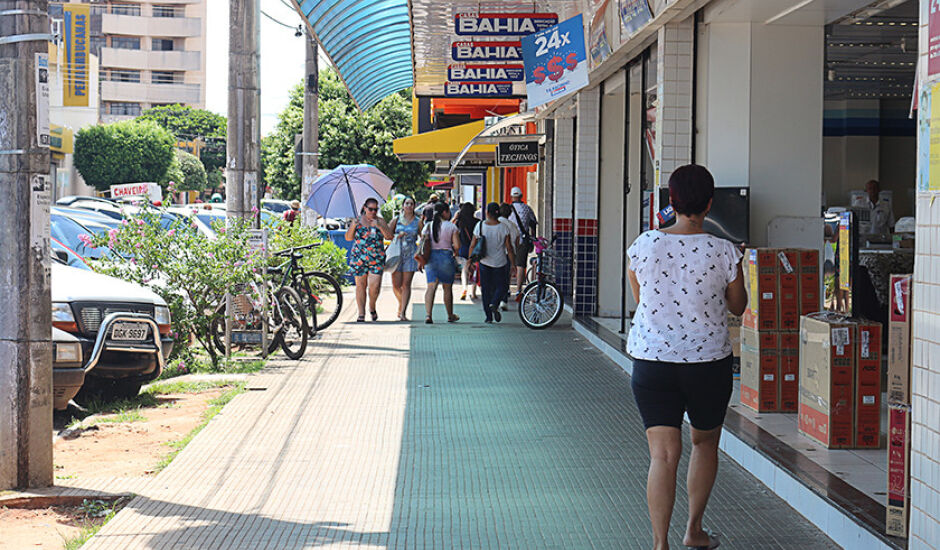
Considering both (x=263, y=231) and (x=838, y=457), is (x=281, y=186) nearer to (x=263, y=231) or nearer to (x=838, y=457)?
(x=263, y=231)

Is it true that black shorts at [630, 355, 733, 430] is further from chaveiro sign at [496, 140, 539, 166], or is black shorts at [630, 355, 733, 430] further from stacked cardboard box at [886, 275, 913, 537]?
chaveiro sign at [496, 140, 539, 166]

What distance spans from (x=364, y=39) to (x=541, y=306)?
4916 mm

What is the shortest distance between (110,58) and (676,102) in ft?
288

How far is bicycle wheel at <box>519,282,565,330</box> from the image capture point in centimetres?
1482

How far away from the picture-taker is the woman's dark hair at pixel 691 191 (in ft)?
16.1

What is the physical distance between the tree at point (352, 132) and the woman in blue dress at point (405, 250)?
26302 mm

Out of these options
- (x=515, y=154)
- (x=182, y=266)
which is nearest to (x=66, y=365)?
(x=182, y=266)

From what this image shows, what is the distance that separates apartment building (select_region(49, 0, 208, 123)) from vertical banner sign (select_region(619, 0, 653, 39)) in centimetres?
8481

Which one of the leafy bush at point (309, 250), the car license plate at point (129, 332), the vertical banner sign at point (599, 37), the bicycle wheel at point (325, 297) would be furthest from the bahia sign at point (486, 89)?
the car license plate at point (129, 332)

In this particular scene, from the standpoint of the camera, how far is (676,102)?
9.60 meters

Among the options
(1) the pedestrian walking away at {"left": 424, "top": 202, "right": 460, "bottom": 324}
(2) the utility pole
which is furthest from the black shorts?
(1) the pedestrian walking away at {"left": 424, "top": 202, "right": 460, "bottom": 324}

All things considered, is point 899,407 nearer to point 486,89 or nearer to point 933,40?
point 933,40

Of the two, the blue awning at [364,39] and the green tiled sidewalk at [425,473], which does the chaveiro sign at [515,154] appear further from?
the green tiled sidewalk at [425,473]

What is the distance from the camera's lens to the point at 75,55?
45.0 metres
